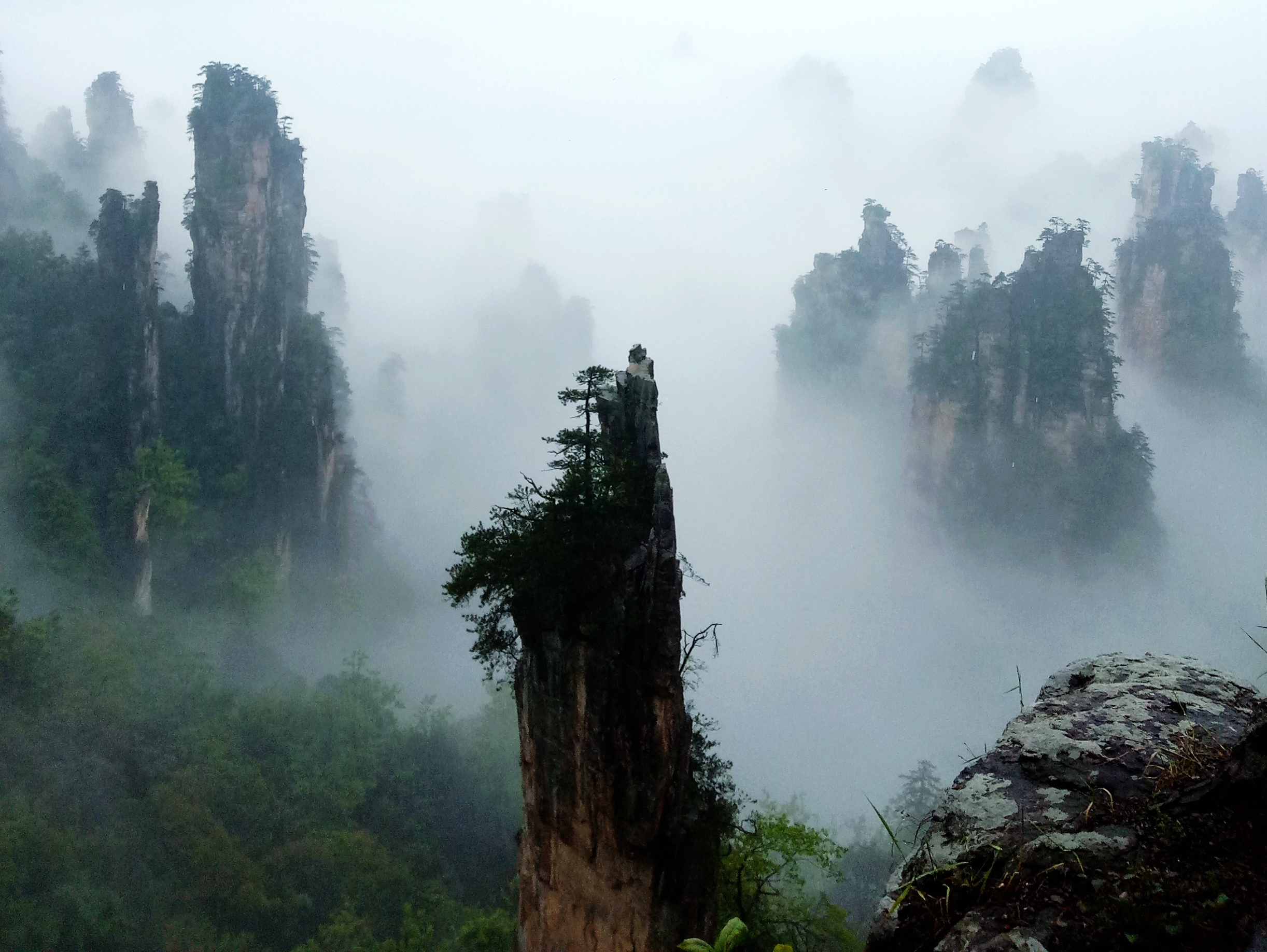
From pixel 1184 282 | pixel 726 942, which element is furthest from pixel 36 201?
pixel 1184 282

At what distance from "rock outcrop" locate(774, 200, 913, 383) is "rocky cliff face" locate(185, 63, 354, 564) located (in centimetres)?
4341

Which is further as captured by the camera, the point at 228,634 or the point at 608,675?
the point at 228,634

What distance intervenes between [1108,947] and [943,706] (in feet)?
165

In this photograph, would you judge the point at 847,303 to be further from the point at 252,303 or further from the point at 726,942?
the point at 726,942

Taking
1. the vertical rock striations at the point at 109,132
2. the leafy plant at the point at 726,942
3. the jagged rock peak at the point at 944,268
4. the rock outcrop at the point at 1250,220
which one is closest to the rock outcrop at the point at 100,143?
the vertical rock striations at the point at 109,132

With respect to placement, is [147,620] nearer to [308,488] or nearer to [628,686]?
[308,488]

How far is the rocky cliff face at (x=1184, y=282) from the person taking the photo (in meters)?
57.5

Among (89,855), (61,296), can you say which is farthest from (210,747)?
(61,296)

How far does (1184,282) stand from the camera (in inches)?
2290

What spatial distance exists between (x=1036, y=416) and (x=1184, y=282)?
59.7 ft

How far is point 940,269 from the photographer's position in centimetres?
6253

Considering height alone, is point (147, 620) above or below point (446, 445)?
below

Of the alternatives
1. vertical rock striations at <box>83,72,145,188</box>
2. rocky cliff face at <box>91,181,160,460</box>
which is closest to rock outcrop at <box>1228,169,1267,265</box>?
rocky cliff face at <box>91,181,160,460</box>

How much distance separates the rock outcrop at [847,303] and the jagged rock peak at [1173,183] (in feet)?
58.9
